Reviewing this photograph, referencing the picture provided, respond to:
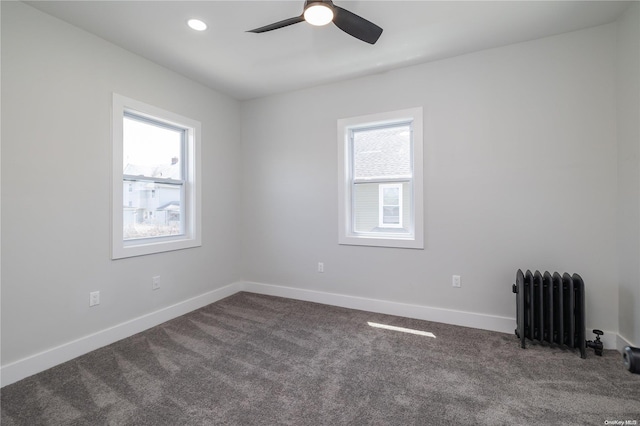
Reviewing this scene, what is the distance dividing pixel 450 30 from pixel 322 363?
3070 mm

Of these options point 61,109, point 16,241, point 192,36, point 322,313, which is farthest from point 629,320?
point 61,109

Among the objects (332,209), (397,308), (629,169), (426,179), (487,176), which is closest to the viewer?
(629,169)

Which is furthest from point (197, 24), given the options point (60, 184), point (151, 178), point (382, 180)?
point (382, 180)

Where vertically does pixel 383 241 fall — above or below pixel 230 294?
above

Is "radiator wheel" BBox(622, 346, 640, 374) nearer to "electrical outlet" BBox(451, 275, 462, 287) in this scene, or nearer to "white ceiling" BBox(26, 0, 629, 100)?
"electrical outlet" BBox(451, 275, 462, 287)

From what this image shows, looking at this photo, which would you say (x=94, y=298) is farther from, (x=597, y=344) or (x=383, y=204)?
(x=597, y=344)

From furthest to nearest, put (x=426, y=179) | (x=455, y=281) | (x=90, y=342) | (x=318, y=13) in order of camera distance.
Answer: (x=426, y=179)
(x=455, y=281)
(x=90, y=342)
(x=318, y=13)

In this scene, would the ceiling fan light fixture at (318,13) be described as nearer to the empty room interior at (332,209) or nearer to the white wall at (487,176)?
the empty room interior at (332,209)

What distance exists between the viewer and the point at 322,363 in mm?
2275

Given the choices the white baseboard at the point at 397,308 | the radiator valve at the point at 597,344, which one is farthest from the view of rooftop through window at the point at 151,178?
the radiator valve at the point at 597,344

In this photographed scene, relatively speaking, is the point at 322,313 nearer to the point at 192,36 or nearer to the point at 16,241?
the point at 16,241

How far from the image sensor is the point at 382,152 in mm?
3447

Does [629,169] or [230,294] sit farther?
[230,294]

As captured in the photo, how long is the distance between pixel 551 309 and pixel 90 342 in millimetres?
3995
